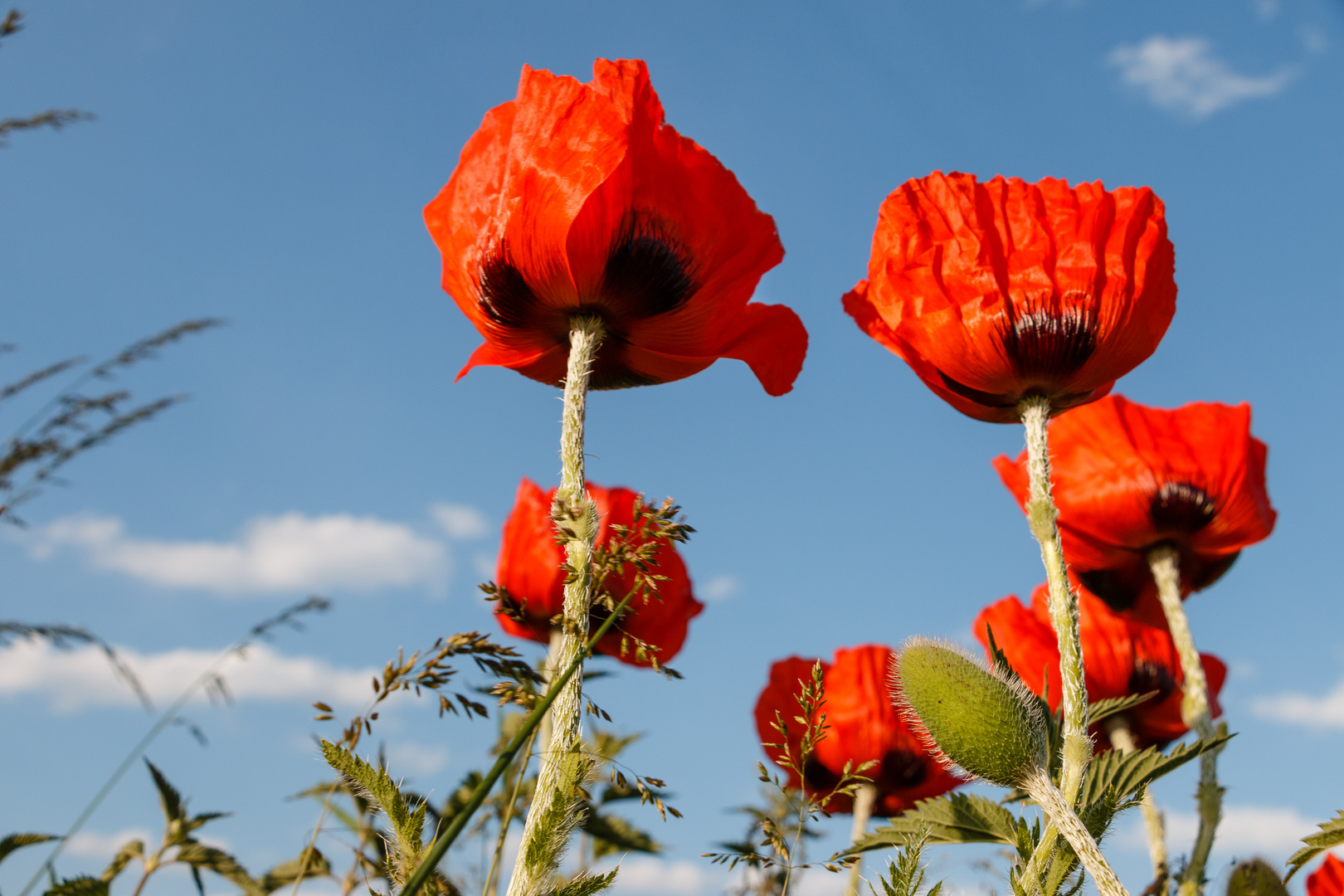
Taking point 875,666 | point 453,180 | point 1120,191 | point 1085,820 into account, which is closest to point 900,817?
point 1085,820

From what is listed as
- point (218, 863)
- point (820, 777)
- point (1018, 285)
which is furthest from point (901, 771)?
point (218, 863)

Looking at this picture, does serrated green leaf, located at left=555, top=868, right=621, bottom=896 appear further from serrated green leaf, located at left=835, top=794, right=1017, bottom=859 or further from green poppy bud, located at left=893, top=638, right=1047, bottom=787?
serrated green leaf, located at left=835, top=794, right=1017, bottom=859

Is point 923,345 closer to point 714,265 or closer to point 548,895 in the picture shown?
point 714,265

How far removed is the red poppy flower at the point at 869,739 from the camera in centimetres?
327

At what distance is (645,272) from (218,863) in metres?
1.47

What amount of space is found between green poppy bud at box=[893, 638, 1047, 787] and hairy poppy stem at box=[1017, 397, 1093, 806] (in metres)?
0.14

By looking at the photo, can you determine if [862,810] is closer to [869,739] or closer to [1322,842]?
[869,739]

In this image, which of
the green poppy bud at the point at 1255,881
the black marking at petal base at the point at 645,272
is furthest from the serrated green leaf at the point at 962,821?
the black marking at petal base at the point at 645,272

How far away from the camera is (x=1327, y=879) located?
7.65 ft

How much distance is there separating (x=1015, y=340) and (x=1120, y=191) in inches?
14.3

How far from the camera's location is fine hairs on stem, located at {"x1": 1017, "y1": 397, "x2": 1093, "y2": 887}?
138cm

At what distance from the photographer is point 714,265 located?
178cm

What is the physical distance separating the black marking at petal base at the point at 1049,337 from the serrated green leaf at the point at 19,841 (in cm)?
179

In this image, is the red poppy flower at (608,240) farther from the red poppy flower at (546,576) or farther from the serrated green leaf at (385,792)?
the red poppy flower at (546,576)
